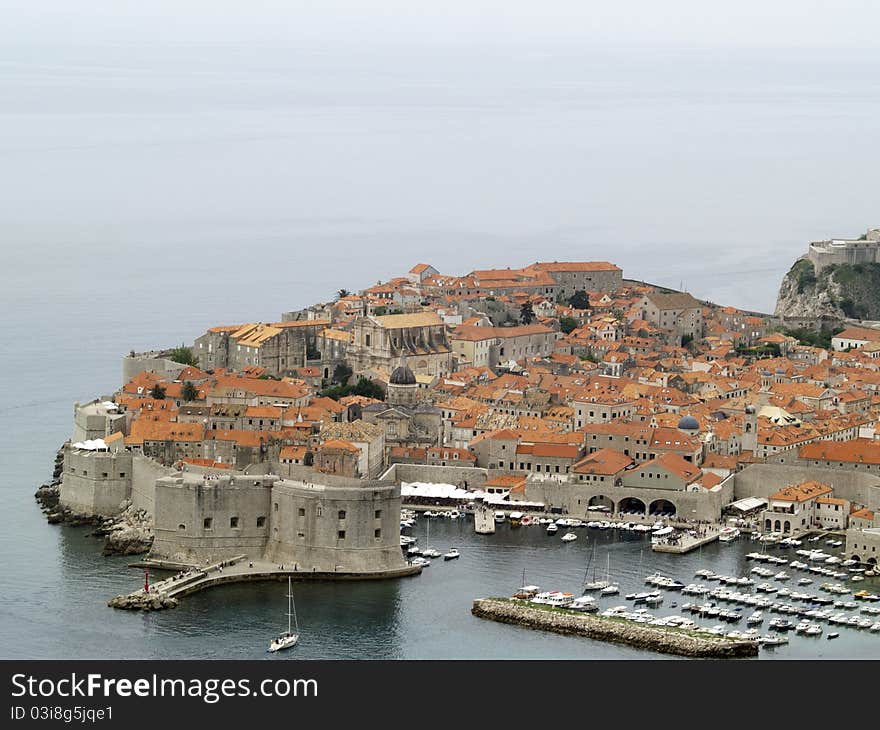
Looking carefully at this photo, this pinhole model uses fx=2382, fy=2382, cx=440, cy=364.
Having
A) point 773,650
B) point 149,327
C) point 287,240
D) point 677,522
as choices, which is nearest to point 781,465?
point 677,522

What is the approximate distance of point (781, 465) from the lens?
4422cm

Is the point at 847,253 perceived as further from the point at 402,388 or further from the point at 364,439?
the point at 364,439

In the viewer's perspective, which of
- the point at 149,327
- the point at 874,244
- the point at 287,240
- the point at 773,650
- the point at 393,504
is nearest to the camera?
the point at 773,650

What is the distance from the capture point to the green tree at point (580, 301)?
6444cm

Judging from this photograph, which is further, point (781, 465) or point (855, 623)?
point (781, 465)

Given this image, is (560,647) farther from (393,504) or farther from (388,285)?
(388,285)

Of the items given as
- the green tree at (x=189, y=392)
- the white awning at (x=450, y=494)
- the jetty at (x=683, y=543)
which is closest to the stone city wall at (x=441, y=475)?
the white awning at (x=450, y=494)

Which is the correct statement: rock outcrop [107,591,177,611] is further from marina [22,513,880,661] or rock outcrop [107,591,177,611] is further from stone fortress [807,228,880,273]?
stone fortress [807,228,880,273]

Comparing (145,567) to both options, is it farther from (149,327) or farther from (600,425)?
(149,327)

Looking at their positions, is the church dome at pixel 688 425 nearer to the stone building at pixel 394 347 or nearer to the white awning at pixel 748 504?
the white awning at pixel 748 504

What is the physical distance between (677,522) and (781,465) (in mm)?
2664

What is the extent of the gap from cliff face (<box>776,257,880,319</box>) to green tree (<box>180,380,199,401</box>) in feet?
75.3

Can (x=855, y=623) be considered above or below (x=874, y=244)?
below

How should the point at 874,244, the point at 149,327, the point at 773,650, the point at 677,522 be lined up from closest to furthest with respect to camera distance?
the point at 773,650 < the point at 677,522 < the point at 874,244 < the point at 149,327
